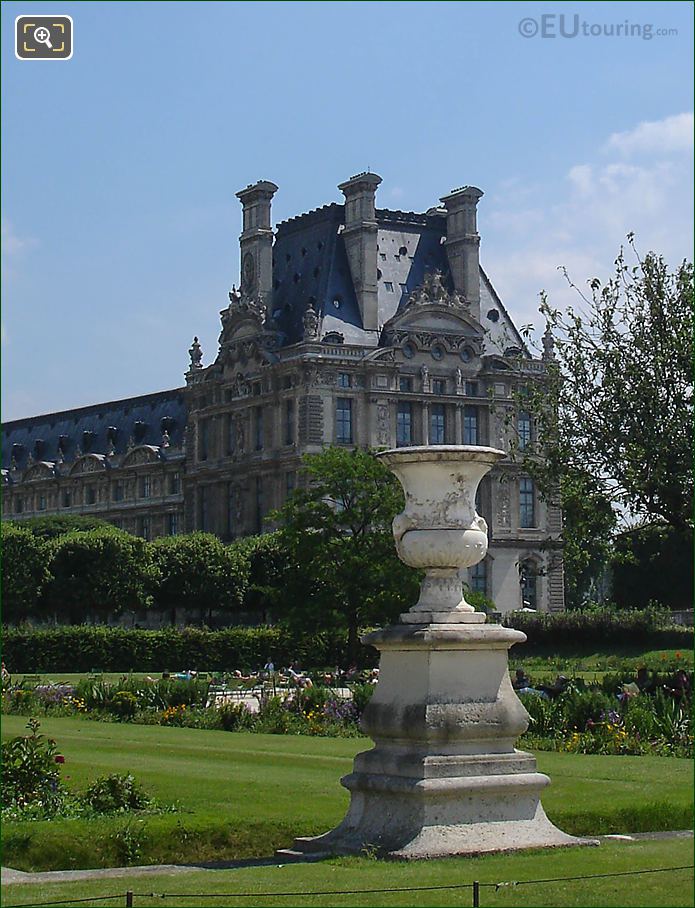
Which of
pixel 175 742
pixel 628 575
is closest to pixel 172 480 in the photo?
pixel 628 575

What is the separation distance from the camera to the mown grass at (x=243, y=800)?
484 inches

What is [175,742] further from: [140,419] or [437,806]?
[140,419]

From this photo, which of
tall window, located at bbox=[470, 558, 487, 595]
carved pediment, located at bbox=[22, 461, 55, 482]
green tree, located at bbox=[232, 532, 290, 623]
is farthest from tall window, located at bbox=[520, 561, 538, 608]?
carved pediment, located at bbox=[22, 461, 55, 482]

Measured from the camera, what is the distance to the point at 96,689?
97.0 feet

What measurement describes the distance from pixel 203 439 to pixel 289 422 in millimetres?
9182

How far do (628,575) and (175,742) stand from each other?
56846 mm

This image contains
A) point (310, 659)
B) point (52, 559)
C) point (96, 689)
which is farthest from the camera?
point (52, 559)

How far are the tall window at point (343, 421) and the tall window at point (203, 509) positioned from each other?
34.5ft

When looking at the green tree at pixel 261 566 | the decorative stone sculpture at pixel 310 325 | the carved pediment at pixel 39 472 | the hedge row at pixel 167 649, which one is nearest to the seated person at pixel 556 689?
the hedge row at pixel 167 649

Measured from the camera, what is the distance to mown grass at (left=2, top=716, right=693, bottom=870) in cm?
1230

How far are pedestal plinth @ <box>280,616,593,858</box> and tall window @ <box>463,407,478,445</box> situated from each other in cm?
6839

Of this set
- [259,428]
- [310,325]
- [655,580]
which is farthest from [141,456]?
[655,580]

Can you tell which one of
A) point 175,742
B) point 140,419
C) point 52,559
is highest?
point 140,419

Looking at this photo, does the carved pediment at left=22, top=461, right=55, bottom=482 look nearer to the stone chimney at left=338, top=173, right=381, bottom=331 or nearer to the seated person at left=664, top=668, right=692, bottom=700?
the stone chimney at left=338, top=173, right=381, bottom=331
